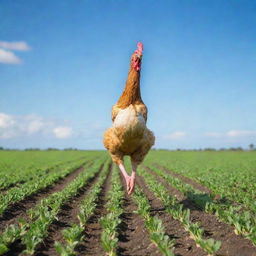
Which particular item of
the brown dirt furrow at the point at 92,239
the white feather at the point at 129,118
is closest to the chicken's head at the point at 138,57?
the white feather at the point at 129,118

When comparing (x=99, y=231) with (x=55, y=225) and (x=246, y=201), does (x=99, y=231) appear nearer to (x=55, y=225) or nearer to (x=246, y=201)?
(x=55, y=225)

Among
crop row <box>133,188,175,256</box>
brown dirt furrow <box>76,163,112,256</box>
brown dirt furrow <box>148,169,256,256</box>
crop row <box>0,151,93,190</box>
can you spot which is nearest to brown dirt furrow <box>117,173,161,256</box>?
crop row <box>133,188,175,256</box>

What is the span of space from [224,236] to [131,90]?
3.06m

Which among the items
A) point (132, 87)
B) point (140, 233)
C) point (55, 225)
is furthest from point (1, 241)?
point (132, 87)

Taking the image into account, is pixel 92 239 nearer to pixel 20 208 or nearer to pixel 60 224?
pixel 60 224

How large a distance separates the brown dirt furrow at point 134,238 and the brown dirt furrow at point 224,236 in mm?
989

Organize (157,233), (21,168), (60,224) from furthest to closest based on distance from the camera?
(21,168) < (60,224) < (157,233)

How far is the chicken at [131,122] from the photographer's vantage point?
6215mm

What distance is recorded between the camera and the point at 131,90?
6441 mm

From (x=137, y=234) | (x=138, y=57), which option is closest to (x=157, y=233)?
(x=137, y=234)

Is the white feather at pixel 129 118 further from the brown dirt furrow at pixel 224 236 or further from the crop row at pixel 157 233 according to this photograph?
the brown dirt furrow at pixel 224 236

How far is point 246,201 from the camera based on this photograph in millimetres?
8586

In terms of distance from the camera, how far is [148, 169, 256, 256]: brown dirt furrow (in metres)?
4.72

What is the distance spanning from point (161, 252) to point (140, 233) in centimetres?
122
